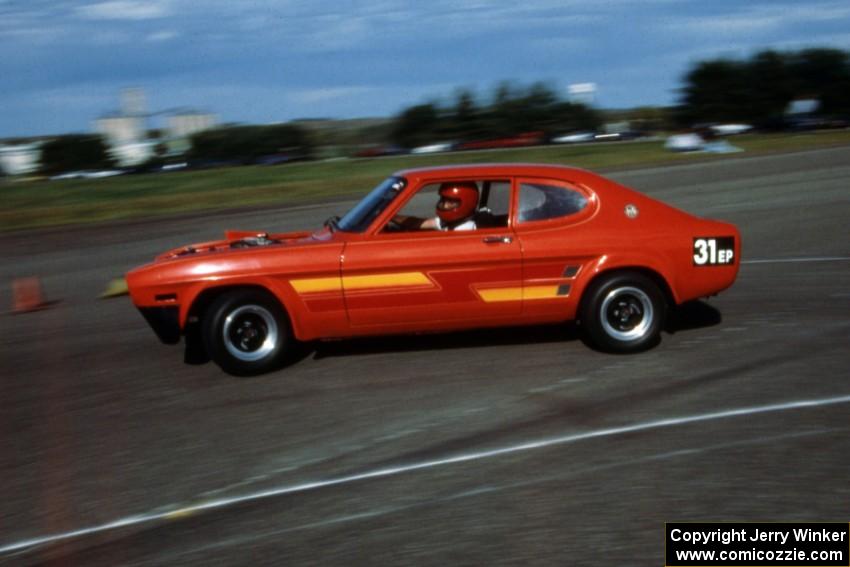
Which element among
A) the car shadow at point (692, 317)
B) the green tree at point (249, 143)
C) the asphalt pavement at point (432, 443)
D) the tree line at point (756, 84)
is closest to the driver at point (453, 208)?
the asphalt pavement at point (432, 443)

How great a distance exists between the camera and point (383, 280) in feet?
23.4

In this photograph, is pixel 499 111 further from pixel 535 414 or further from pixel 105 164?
pixel 535 414

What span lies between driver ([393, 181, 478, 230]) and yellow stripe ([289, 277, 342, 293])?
2.50 feet

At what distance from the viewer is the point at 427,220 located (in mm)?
7492

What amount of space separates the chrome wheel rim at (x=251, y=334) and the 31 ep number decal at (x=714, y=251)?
10.4ft

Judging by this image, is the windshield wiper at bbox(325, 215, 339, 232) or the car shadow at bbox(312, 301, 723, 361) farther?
the car shadow at bbox(312, 301, 723, 361)

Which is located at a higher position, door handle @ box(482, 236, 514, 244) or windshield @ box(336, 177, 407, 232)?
windshield @ box(336, 177, 407, 232)

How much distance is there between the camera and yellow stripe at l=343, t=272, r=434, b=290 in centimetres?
714

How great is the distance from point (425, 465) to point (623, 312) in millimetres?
2715

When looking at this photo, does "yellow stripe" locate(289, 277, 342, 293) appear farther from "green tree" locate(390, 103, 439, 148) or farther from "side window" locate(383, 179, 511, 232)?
"green tree" locate(390, 103, 439, 148)

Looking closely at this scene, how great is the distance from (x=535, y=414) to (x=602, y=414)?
403mm

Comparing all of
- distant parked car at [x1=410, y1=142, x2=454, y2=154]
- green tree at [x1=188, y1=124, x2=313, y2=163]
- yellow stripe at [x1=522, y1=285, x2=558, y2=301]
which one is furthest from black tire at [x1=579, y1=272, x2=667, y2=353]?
green tree at [x1=188, y1=124, x2=313, y2=163]

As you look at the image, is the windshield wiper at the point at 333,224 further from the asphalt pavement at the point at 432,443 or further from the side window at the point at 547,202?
the side window at the point at 547,202

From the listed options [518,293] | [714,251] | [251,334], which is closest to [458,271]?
[518,293]
